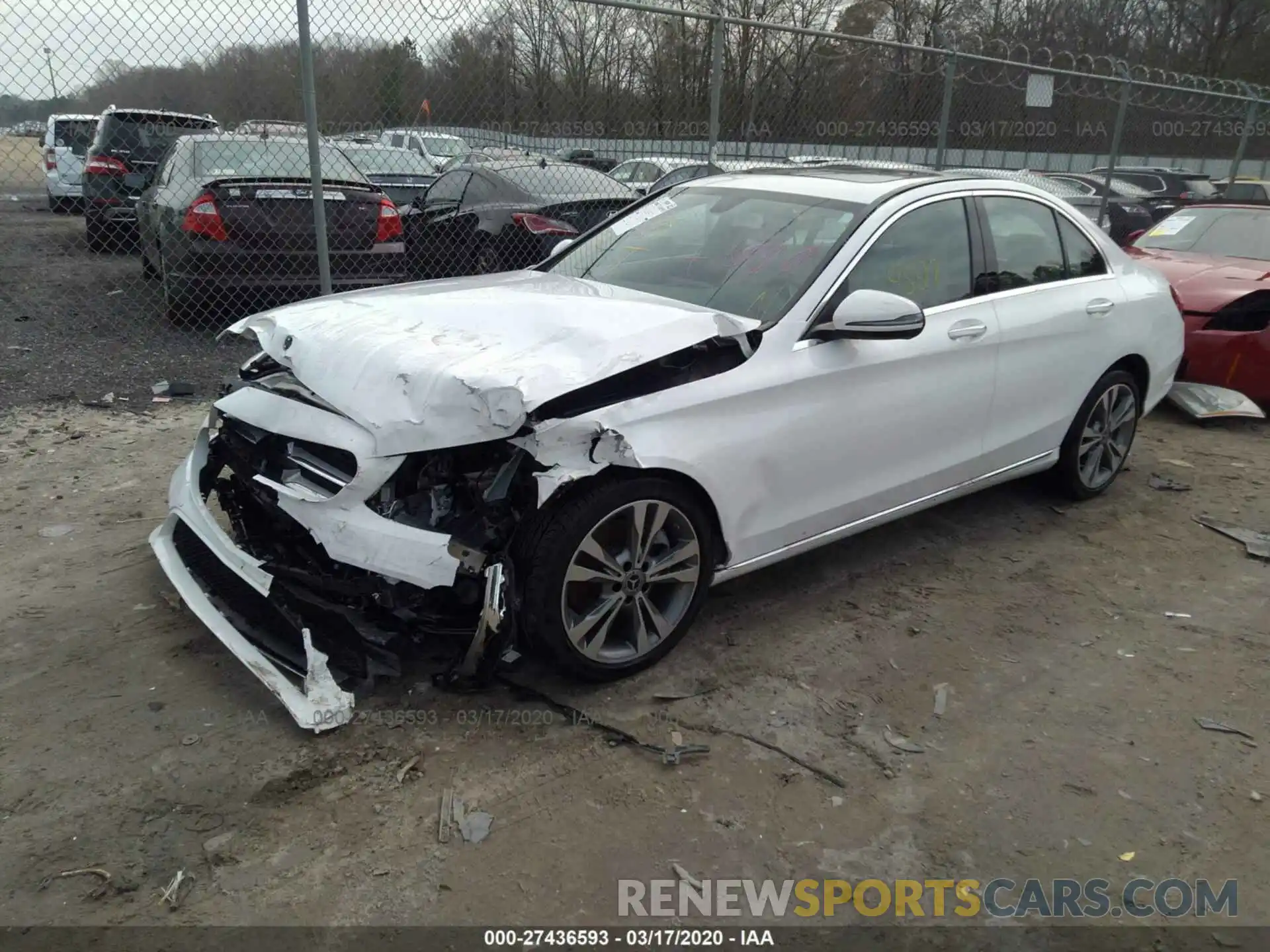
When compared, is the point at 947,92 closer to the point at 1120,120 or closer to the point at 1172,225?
the point at 1172,225

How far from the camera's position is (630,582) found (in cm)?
314

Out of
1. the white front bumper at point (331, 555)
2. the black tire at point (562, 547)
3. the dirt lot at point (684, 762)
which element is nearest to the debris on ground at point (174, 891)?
the dirt lot at point (684, 762)

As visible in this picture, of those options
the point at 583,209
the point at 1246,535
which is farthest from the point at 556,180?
the point at 1246,535

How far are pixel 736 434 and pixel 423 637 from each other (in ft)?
4.15

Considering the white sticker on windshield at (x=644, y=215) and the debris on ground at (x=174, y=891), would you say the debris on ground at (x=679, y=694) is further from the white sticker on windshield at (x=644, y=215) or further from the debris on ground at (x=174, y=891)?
the white sticker on windshield at (x=644, y=215)

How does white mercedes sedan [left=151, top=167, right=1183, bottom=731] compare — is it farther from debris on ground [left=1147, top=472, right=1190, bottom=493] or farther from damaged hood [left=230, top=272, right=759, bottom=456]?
debris on ground [left=1147, top=472, right=1190, bottom=493]

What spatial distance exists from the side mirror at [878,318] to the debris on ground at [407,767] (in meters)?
2.08

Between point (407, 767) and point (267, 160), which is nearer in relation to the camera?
point (407, 767)

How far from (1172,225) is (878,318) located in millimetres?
6580

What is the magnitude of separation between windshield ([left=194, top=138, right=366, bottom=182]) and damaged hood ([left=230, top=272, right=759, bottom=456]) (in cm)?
394

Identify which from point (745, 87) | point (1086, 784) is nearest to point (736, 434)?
point (1086, 784)

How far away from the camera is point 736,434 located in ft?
10.6

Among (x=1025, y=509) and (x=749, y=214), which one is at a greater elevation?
(x=749, y=214)

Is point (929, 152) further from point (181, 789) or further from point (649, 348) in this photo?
point (181, 789)
